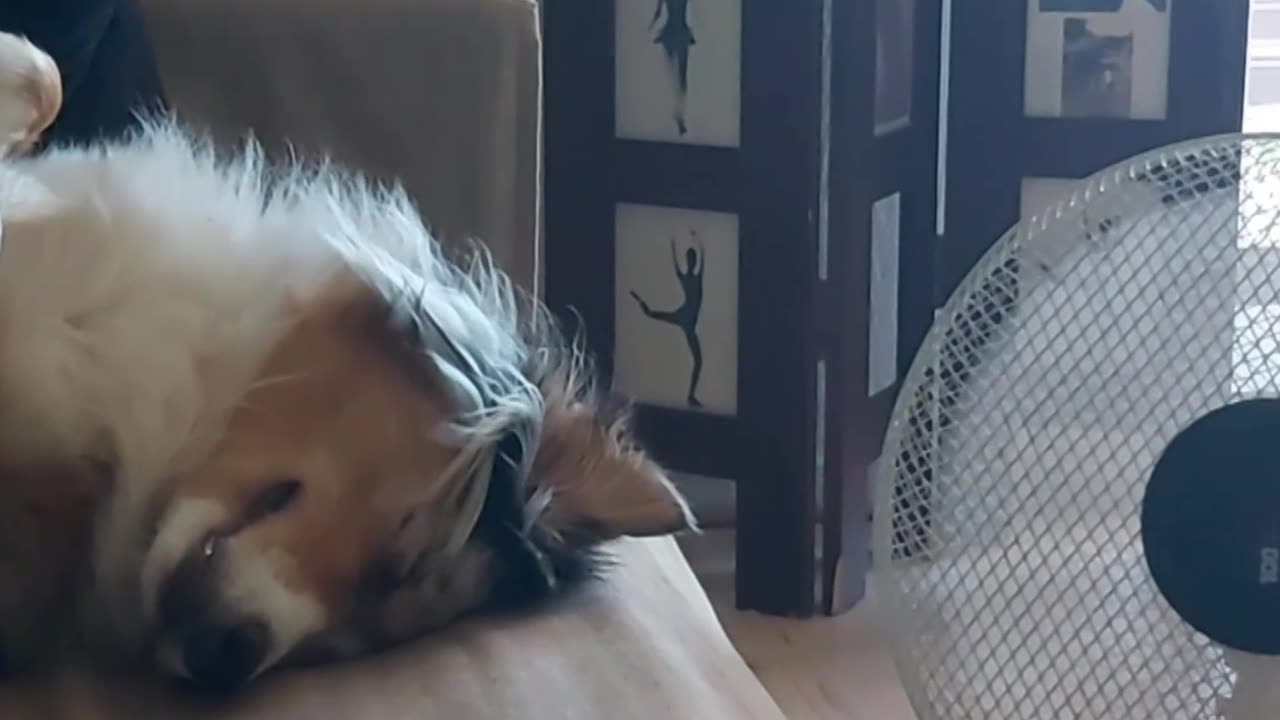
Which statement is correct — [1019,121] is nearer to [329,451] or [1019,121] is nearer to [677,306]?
[677,306]

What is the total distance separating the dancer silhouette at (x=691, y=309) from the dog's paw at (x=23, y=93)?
4.96 ft

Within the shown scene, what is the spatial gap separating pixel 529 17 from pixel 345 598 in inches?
24.3

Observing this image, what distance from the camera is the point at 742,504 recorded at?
249cm

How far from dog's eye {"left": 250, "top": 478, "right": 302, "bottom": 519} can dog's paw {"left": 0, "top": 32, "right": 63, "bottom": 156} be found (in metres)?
0.27

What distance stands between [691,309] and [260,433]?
5.31 ft

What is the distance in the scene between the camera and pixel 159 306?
979 millimetres

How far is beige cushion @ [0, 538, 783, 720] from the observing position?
2.67 feet

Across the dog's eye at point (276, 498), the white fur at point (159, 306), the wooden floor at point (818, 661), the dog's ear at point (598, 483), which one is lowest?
the wooden floor at point (818, 661)

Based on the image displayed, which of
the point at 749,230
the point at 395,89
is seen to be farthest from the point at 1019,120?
the point at 395,89

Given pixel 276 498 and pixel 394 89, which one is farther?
pixel 394 89

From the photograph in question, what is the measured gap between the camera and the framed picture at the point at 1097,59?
239 cm

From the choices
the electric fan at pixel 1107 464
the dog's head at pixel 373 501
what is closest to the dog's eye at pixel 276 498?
the dog's head at pixel 373 501

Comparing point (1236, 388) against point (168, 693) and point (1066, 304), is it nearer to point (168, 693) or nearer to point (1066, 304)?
point (1066, 304)

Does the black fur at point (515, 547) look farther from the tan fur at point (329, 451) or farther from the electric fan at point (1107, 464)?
the electric fan at point (1107, 464)
